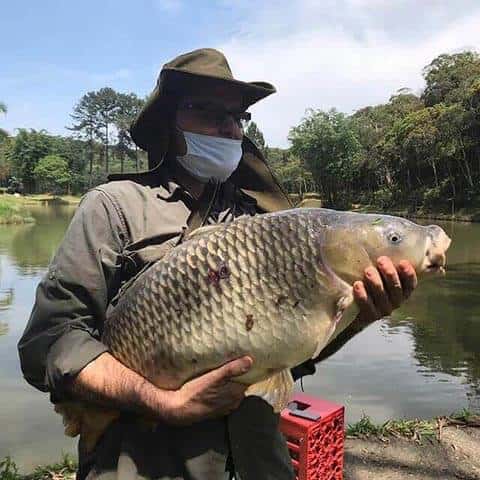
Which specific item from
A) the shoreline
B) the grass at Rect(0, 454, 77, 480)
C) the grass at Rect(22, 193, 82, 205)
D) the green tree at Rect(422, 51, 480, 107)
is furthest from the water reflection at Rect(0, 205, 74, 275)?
the grass at Rect(22, 193, 82, 205)

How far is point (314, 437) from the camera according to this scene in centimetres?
308

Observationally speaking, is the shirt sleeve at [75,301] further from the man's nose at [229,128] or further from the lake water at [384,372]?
the lake water at [384,372]

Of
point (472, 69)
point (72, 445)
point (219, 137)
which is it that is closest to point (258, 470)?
point (219, 137)

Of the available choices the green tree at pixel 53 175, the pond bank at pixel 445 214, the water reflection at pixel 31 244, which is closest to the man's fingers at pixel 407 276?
the water reflection at pixel 31 244

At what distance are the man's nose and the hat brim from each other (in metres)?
0.07

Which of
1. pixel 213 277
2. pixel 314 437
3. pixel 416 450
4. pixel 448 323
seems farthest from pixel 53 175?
pixel 213 277

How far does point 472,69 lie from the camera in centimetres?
3834

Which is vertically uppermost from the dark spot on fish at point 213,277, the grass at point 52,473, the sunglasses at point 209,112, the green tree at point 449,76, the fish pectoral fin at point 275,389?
the green tree at point 449,76

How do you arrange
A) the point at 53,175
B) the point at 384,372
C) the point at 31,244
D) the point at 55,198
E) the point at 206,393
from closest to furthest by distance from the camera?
the point at 206,393 < the point at 384,372 < the point at 31,244 < the point at 55,198 < the point at 53,175

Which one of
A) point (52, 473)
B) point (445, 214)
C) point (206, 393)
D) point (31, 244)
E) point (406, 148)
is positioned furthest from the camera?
point (406, 148)

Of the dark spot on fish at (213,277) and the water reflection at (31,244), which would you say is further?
the water reflection at (31,244)

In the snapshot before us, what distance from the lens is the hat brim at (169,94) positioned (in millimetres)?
1733

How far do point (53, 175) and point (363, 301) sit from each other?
222 feet

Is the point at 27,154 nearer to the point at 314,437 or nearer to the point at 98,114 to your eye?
the point at 98,114
